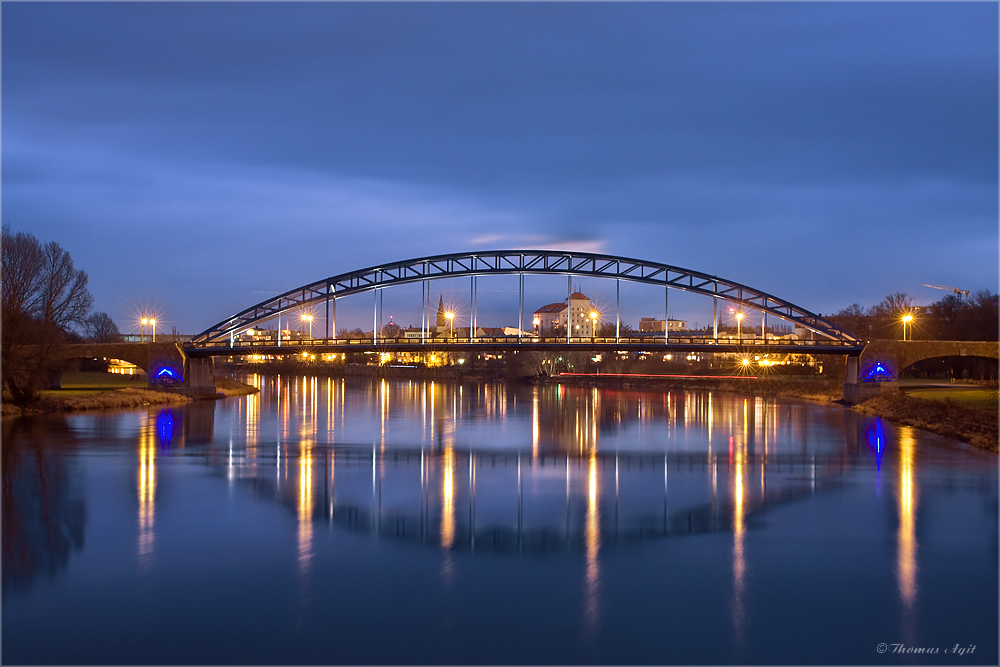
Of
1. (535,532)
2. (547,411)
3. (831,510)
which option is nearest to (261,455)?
(535,532)

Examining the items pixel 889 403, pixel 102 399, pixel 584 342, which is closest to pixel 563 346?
pixel 584 342

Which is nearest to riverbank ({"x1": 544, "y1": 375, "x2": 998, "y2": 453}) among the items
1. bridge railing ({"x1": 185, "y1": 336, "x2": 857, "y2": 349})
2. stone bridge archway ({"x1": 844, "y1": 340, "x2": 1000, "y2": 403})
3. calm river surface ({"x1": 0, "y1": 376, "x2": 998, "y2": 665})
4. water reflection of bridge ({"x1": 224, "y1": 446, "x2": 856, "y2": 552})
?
stone bridge archway ({"x1": 844, "y1": 340, "x2": 1000, "y2": 403})

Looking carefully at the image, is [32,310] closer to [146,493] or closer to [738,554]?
[146,493]

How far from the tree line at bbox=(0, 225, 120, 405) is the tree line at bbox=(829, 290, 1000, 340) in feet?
229

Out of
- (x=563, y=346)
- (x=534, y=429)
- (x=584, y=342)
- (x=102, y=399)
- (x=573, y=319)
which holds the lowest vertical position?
(x=534, y=429)

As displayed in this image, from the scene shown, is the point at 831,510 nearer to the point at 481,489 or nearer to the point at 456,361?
the point at 481,489

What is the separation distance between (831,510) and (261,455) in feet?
68.1

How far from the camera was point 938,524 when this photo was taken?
773 inches

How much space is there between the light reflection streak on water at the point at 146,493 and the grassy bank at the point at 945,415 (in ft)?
98.5

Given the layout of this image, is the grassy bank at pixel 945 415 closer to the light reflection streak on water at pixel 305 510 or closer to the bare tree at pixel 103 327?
the light reflection streak on water at pixel 305 510

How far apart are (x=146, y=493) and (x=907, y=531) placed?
19.8 metres

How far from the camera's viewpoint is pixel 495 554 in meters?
16.6

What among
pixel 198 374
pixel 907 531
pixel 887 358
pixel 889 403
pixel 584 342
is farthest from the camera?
pixel 198 374

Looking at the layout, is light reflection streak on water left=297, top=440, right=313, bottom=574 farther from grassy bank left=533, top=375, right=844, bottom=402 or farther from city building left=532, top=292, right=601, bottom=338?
city building left=532, top=292, right=601, bottom=338
